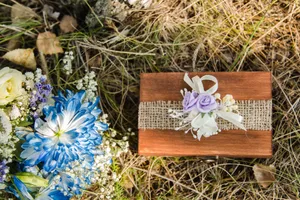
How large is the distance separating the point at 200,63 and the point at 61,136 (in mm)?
548

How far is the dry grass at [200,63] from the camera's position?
1.52 meters

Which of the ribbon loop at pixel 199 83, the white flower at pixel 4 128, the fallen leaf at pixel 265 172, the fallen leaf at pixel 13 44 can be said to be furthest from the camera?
the fallen leaf at pixel 13 44

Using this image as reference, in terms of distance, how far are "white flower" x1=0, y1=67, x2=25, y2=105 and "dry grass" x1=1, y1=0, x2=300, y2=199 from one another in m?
0.24

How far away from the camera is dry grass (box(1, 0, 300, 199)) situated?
1517mm

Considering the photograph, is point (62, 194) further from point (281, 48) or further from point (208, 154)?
point (281, 48)

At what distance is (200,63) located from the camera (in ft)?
5.12

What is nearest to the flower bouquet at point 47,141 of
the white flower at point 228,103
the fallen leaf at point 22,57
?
the fallen leaf at point 22,57

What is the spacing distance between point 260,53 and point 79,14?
0.63 meters

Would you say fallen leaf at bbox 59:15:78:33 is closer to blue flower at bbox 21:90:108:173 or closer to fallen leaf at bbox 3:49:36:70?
fallen leaf at bbox 3:49:36:70

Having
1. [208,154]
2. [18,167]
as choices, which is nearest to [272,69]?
[208,154]

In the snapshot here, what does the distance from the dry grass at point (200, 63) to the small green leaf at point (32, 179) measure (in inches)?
11.0

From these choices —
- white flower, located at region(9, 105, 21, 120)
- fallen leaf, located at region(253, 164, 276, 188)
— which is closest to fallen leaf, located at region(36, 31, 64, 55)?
white flower, located at region(9, 105, 21, 120)

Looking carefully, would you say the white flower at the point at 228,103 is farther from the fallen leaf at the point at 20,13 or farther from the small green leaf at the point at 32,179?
the fallen leaf at the point at 20,13

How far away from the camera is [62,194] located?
1.39m
